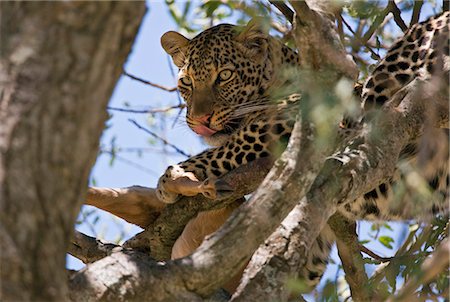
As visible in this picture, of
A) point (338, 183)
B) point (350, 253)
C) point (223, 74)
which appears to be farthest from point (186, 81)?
point (338, 183)

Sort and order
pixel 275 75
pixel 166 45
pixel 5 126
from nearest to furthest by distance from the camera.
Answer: pixel 5 126 < pixel 275 75 < pixel 166 45

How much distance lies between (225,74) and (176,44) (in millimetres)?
579

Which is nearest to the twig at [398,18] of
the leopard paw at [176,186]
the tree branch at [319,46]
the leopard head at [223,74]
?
the leopard head at [223,74]

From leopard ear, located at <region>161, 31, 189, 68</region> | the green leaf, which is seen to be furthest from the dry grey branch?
the green leaf

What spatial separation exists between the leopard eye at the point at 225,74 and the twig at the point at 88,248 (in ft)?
Answer: 6.60

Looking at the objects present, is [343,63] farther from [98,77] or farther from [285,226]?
[98,77]

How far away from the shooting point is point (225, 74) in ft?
22.6

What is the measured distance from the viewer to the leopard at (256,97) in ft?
17.6

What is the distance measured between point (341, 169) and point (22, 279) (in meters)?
1.80

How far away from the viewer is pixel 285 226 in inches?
146

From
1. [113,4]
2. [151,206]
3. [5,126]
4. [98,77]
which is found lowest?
[151,206]

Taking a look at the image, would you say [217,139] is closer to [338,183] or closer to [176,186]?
[176,186]

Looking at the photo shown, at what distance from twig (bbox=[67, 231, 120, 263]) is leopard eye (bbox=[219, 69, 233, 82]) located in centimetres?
201

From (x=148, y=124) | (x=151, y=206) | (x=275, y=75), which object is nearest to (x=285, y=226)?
(x=151, y=206)
